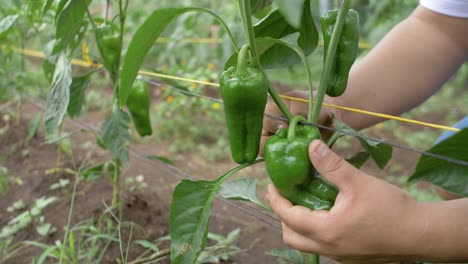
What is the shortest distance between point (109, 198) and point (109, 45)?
24.0 inches

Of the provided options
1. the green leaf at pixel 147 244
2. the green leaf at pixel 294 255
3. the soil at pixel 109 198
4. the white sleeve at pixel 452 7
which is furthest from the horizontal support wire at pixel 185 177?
the white sleeve at pixel 452 7

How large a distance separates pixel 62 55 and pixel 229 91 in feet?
1.91

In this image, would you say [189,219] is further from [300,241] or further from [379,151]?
[379,151]

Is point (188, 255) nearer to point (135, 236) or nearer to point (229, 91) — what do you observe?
point (229, 91)

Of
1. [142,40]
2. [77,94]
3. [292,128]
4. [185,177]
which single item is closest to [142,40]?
[142,40]

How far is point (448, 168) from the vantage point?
2.61 ft

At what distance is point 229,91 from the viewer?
80 centimetres

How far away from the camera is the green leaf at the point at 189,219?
888 mm

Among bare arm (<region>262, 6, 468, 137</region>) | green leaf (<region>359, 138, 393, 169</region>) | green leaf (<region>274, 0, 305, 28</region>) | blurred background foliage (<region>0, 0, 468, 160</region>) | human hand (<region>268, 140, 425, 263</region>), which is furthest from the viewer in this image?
blurred background foliage (<region>0, 0, 468, 160</region>)

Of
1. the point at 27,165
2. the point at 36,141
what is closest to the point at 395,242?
the point at 27,165

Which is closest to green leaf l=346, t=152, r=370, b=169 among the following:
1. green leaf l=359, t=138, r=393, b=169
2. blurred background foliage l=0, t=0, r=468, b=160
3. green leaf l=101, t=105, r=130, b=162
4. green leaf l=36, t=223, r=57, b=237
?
green leaf l=359, t=138, r=393, b=169

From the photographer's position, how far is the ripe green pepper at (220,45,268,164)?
78cm

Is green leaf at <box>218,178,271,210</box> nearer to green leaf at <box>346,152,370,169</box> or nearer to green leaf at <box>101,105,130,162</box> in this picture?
green leaf at <box>346,152,370,169</box>

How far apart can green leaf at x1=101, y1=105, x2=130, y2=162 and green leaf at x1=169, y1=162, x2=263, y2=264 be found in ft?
1.52
